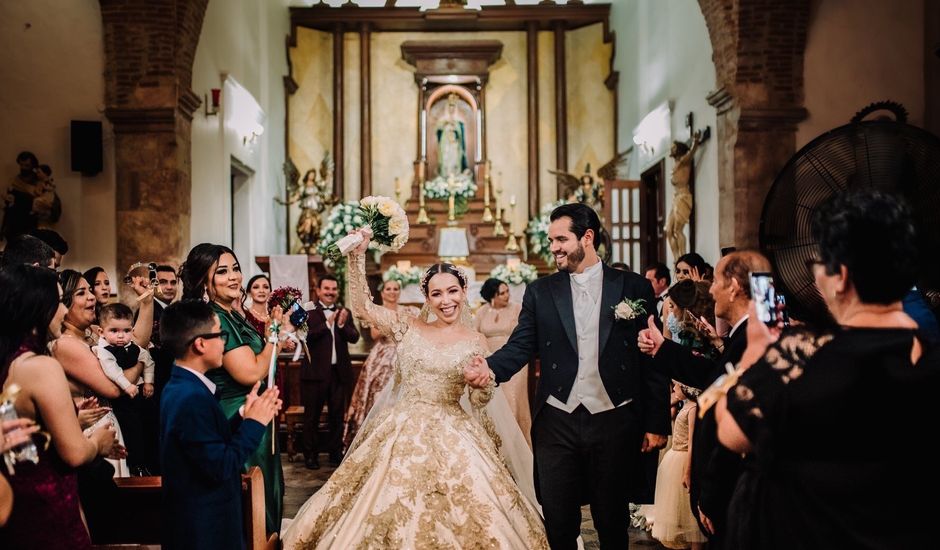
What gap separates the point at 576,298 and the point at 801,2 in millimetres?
5362

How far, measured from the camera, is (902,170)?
14.0 feet

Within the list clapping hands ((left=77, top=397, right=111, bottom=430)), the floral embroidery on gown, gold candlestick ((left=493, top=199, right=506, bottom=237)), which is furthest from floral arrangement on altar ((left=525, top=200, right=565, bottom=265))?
clapping hands ((left=77, top=397, right=111, bottom=430))

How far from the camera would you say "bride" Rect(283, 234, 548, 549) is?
383 centimetres

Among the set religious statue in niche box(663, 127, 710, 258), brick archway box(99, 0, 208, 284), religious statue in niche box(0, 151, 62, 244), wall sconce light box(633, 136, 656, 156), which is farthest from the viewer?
wall sconce light box(633, 136, 656, 156)

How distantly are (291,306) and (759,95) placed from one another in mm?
5786

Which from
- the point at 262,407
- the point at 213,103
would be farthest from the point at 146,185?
the point at 262,407

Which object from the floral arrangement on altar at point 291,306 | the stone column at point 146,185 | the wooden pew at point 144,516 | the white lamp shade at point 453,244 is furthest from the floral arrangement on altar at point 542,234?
the wooden pew at point 144,516

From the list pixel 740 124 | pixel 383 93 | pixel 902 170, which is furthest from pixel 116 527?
pixel 383 93

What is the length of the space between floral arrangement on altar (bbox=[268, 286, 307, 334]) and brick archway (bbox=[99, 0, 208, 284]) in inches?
185

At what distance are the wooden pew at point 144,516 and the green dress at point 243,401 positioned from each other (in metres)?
0.33

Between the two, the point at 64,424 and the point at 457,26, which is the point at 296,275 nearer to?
the point at 457,26

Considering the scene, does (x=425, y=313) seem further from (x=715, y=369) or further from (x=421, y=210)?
(x=421, y=210)

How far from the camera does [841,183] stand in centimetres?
432

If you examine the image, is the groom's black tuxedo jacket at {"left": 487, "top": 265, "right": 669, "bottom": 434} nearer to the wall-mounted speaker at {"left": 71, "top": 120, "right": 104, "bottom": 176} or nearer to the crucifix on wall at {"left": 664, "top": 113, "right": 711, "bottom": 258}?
the wall-mounted speaker at {"left": 71, "top": 120, "right": 104, "bottom": 176}
